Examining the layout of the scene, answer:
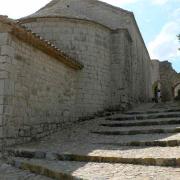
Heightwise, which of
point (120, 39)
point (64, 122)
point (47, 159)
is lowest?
point (47, 159)

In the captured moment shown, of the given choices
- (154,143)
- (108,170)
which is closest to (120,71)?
(154,143)

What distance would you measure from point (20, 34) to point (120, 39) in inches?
265

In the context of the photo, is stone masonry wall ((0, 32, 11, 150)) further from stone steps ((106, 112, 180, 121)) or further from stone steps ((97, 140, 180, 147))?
stone steps ((106, 112, 180, 121))

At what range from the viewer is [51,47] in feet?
28.1

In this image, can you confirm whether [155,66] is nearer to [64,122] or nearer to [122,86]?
[122,86]

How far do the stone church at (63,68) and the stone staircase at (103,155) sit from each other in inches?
30.9

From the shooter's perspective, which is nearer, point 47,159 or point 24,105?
point 47,159

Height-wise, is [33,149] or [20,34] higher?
[20,34]

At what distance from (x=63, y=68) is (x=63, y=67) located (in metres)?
0.03

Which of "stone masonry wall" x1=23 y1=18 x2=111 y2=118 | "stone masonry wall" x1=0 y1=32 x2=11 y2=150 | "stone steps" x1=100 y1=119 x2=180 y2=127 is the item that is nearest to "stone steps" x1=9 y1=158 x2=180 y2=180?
"stone masonry wall" x1=0 y1=32 x2=11 y2=150

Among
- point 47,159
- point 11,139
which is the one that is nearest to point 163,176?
point 47,159

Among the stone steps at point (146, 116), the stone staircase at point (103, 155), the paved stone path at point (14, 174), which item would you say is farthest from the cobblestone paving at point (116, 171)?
the stone steps at point (146, 116)

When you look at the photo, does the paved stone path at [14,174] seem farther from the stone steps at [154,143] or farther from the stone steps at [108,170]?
the stone steps at [154,143]

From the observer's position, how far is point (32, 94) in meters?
7.98
